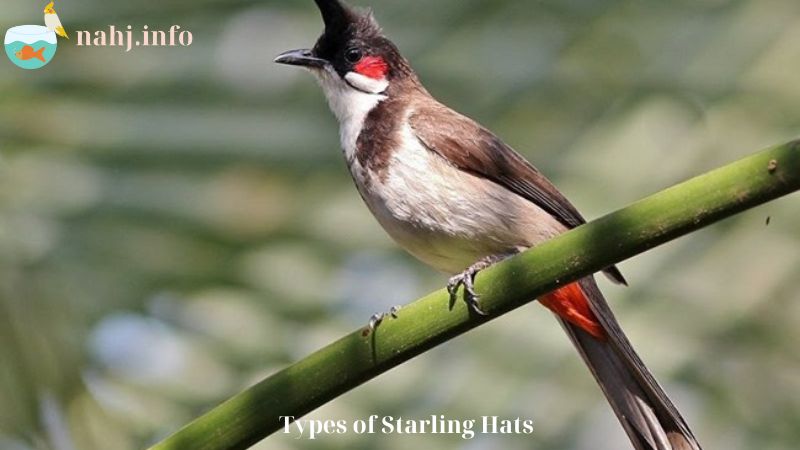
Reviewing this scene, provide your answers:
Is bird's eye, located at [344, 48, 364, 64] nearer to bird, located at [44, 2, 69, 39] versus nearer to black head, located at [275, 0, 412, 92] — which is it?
black head, located at [275, 0, 412, 92]

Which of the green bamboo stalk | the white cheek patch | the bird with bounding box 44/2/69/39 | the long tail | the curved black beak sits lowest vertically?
the green bamboo stalk

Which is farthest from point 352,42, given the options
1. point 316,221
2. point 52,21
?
point 316,221

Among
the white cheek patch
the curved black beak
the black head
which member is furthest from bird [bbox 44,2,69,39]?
the white cheek patch

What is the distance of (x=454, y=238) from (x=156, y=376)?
81 cm

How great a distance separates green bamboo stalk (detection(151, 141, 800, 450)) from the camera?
1.10m

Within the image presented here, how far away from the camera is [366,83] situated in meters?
2.84

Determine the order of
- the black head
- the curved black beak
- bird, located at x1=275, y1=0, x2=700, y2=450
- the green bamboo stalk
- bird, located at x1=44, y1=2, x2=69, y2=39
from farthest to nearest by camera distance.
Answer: the black head → the curved black beak → bird, located at x1=275, y1=0, x2=700, y2=450 → bird, located at x1=44, y1=2, x2=69, y2=39 → the green bamboo stalk

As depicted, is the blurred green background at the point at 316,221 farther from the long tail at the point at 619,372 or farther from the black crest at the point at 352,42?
the black crest at the point at 352,42

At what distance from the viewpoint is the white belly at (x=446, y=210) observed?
237cm

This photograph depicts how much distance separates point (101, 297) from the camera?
1.73m

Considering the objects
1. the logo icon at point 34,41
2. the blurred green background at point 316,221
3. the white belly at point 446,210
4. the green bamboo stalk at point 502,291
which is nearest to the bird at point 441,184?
the white belly at point 446,210

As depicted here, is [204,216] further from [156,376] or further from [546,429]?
[546,429]

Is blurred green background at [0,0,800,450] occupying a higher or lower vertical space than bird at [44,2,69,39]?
lower

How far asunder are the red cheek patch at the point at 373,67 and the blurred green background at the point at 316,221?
1.02 metres
